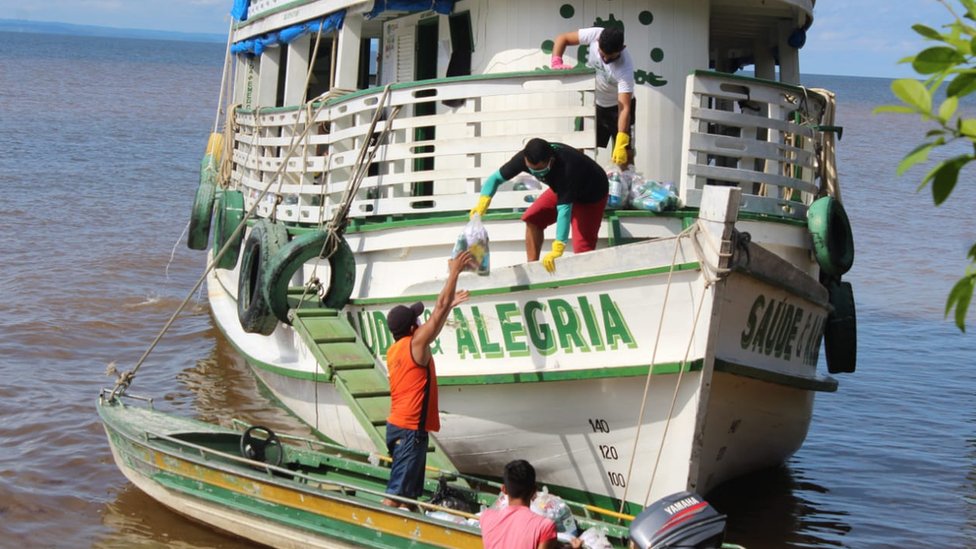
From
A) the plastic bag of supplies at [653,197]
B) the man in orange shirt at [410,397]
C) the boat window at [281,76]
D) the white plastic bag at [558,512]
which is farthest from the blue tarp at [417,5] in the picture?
the white plastic bag at [558,512]

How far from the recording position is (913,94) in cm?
241

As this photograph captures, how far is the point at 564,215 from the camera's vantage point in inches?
287

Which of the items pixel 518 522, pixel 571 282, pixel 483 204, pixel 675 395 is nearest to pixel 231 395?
pixel 483 204

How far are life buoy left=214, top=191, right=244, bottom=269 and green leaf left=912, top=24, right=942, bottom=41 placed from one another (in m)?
9.69

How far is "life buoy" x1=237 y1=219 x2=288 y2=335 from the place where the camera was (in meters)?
9.31

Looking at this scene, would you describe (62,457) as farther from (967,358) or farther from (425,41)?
(967,358)

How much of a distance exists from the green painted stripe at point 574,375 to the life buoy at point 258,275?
1993mm

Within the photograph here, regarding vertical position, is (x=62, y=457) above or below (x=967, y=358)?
below

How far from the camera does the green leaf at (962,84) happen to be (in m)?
2.53

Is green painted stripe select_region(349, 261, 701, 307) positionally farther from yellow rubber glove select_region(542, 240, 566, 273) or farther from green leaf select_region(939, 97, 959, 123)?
green leaf select_region(939, 97, 959, 123)

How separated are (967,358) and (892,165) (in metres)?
26.0

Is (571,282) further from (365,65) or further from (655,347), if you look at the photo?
(365,65)

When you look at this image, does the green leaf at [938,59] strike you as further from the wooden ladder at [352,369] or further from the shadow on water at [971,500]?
Result: the shadow on water at [971,500]

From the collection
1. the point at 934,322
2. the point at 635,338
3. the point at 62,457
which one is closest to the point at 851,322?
the point at 635,338
